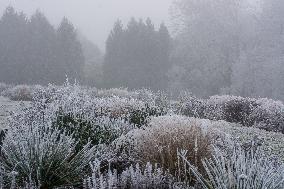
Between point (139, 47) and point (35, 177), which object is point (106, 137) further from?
point (139, 47)

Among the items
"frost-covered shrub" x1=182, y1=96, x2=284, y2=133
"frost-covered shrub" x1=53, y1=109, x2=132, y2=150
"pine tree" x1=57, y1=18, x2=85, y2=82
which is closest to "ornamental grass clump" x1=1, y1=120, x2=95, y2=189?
"frost-covered shrub" x1=53, y1=109, x2=132, y2=150

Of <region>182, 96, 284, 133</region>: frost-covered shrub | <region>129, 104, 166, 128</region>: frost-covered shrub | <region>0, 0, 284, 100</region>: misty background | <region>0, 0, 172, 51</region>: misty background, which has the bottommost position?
<region>129, 104, 166, 128</region>: frost-covered shrub

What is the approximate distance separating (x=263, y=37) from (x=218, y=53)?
137 inches

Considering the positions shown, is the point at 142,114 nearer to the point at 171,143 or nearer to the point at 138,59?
the point at 171,143

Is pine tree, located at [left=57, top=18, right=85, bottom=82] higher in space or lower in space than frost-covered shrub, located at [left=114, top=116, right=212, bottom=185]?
higher

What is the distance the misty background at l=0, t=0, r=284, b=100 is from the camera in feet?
75.0

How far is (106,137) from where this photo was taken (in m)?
6.86

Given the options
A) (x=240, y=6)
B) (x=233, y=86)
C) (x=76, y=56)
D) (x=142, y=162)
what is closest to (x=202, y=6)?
(x=240, y=6)

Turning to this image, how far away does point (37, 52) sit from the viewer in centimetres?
3484

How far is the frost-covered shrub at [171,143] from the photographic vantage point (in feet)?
17.5

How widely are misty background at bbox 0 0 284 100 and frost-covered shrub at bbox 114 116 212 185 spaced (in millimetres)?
15951

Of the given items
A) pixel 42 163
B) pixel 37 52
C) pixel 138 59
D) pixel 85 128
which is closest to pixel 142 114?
pixel 85 128

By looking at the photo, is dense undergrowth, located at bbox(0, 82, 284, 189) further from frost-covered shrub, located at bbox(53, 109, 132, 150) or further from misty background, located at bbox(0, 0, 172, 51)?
misty background, located at bbox(0, 0, 172, 51)

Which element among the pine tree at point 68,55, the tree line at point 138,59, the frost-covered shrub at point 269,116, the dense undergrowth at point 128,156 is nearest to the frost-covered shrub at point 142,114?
the dense undergrowth at point 128,156
